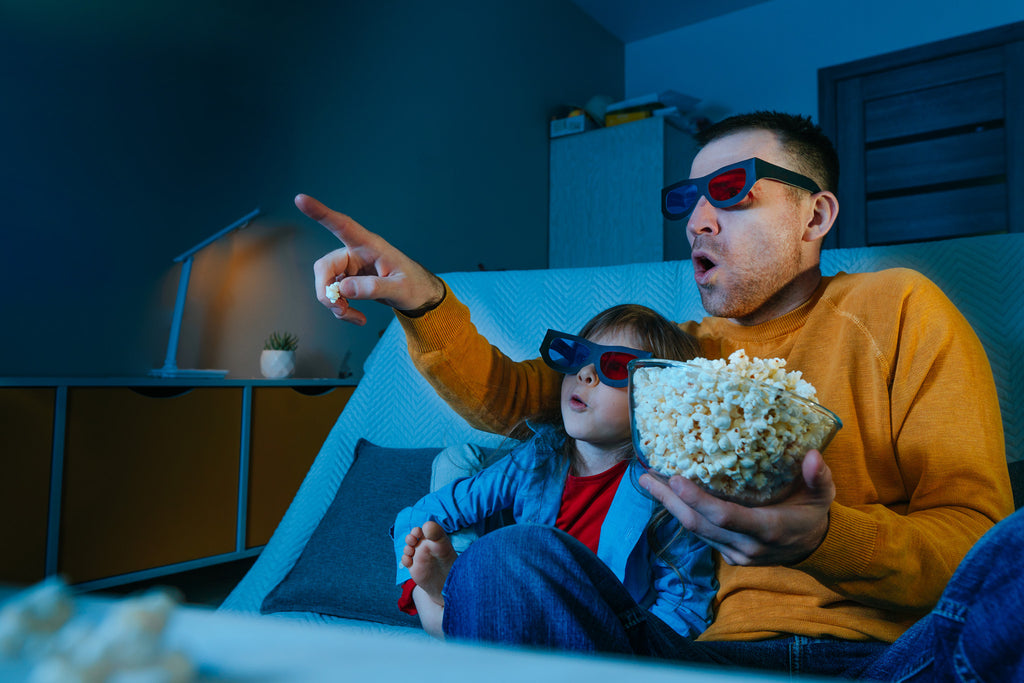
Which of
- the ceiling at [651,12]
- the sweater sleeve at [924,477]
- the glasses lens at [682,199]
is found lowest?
the sweater sleeve at [924,477]

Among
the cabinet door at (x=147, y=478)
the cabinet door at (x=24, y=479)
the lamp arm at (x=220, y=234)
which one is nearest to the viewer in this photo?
the cabinet door at (x=24, y=479)

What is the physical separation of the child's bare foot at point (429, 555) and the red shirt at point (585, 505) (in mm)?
58

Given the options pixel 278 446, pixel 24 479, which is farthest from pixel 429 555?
pixel 278 446

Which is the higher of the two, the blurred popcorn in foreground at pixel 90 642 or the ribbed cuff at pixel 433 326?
the ribbed cuff at pixel 433 326

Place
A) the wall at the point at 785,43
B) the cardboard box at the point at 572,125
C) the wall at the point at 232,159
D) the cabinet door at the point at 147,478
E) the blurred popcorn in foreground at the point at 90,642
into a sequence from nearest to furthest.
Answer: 1. the blurred popcorn in foreground at the point at 90,642
2. the cabinet door at the point at 147,478
3. the wall at the point at 232,159
4. the wall at the point at 785,43
5. the cardboard box at the point at 572,125

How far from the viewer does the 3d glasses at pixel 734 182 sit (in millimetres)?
758

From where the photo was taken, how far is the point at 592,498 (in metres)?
0.75

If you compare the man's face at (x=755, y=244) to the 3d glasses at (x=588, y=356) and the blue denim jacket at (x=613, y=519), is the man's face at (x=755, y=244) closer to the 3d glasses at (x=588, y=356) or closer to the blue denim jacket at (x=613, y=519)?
the 3d glasses at (x=588, y=356)

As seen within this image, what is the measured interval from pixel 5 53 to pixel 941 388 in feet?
6.32

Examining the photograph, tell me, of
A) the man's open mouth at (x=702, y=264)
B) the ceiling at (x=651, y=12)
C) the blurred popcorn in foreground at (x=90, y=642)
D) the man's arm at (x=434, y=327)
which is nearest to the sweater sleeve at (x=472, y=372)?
the man's arm at (x=434, y=327)

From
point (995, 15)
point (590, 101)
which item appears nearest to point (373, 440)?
point (590, 101)

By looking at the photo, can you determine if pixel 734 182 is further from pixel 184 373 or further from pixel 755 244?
pixel 184 373

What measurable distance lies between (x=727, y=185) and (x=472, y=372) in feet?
1.29

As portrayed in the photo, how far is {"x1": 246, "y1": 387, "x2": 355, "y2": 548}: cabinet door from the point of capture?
1.73 m
